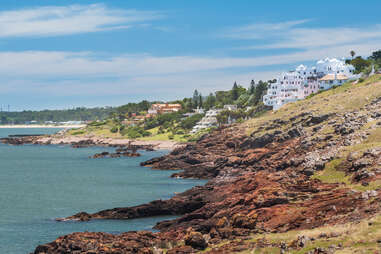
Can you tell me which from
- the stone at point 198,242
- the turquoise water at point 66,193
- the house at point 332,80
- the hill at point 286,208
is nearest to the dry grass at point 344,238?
the hill at point 286,208

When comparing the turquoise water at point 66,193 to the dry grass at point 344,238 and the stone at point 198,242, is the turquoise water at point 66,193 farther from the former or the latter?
the dry grass at point 344,238

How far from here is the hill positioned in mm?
38594

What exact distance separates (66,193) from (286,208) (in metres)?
50.0

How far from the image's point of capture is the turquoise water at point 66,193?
57812 mm

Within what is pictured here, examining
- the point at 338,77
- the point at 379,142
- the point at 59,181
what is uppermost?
the point at 338,77

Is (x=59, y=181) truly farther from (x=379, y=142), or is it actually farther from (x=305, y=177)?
(x=379, y=142)

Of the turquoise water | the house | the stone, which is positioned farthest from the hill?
the house

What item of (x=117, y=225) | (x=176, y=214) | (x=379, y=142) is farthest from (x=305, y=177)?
(x=117, y=225)

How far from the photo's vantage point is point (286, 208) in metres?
49.0

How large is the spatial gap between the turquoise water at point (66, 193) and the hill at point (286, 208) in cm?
550

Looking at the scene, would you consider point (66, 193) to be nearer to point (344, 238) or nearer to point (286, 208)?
point (286, 208)

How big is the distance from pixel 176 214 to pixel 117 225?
28.1ft

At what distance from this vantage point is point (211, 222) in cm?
4969

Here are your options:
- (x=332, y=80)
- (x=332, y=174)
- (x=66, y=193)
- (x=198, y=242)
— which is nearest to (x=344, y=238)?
(x=198, y=242)
